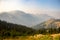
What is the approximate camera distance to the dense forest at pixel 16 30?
664 centimetres

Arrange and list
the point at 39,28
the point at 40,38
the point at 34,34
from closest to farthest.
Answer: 1. the point at 40,38
2. the point at 34,34
3. the point at 39,28

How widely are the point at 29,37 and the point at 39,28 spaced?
955mm

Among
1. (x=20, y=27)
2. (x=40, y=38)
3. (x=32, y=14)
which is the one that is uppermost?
(x=32, y=14)

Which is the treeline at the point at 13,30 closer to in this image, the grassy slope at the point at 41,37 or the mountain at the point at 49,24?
the grassy slope at the point at 41,37

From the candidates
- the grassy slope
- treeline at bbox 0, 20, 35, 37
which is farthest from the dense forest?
the grassy slope

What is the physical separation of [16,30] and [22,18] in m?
0.82

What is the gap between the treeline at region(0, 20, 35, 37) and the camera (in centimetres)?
664

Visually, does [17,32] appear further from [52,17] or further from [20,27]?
[52,17]

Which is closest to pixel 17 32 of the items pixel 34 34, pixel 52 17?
pixel 34 34

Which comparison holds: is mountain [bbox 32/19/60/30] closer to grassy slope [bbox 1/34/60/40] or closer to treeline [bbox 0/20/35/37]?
treeline [bbox 0/20/35/37]

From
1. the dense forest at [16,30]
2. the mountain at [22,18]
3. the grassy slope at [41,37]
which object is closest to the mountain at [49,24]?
the mountain at [22,18]

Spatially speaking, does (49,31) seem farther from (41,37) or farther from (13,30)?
(13,30)

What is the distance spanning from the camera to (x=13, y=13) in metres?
7.30

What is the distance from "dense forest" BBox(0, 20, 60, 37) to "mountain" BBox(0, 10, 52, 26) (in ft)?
0.94
